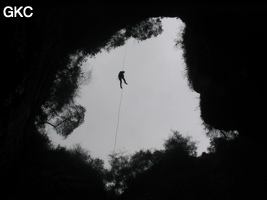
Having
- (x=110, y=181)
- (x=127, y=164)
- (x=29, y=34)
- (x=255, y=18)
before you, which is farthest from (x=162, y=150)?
(x=29, y=34)

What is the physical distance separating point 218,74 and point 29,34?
12.4 m

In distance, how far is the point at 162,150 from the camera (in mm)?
27328

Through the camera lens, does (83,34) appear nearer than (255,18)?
No

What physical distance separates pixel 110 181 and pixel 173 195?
9.27 m

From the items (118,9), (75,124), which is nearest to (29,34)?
(118,9)

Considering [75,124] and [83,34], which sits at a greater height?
[83,34]

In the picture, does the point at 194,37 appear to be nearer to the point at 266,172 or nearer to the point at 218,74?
the point at 218,74

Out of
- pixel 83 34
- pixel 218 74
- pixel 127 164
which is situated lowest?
pixel 127 164

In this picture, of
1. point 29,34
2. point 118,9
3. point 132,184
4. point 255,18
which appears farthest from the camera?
point 132,184

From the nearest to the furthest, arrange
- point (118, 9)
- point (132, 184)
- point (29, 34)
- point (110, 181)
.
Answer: point (29, 34) < point (118, 9) < point (132, 184) < point (110, 181)

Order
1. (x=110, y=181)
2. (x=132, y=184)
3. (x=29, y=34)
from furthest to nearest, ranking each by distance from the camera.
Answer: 1. (x=110, y=181)
2. (x=132, y=184)
3. (x=29, y=34)

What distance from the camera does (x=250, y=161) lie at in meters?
19.5

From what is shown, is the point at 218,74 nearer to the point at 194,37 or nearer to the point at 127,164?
the point at 194,37

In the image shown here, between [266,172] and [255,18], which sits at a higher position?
[255,18]
